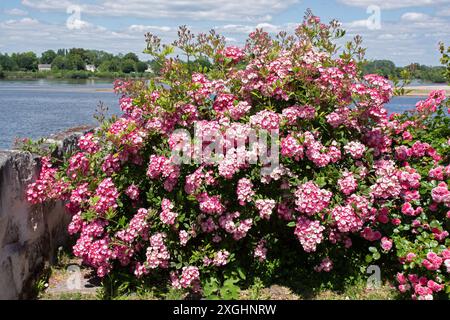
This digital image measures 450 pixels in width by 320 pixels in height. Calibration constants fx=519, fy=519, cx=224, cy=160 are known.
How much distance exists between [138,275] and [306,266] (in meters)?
1.65

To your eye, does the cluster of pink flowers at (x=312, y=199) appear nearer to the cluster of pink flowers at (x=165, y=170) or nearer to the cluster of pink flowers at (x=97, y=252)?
the cluster of pink flowers at (x=165, y=170)

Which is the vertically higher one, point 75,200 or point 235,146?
point 235,146

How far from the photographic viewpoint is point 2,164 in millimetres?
4402

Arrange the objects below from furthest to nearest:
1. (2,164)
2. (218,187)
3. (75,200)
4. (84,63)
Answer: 1. (84,63)
2. (75,200)
3. (218,187)
4. (2,164)

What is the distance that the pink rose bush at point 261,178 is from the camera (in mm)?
4562

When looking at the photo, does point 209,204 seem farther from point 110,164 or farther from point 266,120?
point 110,164

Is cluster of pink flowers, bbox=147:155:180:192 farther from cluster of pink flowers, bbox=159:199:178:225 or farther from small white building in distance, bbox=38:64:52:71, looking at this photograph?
small white building in distance, bbox=38:64:52:71

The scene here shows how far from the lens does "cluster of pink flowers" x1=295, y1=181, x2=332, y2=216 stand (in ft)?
14.6

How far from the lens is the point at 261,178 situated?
4.53 meters

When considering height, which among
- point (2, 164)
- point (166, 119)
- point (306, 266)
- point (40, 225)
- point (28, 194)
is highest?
point (166, 119)

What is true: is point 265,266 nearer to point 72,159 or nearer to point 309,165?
point 309,165

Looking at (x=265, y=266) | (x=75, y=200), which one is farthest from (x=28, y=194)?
(x=265, y=266)

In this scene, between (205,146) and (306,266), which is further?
(306,266)

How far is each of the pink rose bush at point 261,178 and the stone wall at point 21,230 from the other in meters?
0.19
